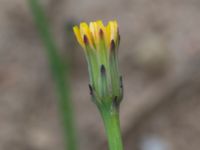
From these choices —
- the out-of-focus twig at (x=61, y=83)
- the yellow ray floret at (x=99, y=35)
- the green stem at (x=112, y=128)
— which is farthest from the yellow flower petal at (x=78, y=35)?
the out-of-focus twig at (x=61, y=83)

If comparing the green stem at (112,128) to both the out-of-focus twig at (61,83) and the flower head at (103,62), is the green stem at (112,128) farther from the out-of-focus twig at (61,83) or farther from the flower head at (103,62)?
the out-of-focus twig at (61,83)

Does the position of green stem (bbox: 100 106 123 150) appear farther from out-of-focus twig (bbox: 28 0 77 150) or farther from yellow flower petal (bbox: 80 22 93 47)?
out-of-focus twig (bbox: 28 0 77 150)

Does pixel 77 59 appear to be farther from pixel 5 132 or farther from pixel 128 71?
pixel 5 132

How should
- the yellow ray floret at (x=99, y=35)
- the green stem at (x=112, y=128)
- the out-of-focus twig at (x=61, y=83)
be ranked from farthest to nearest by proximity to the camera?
1. the out-of-focus twig at (x=61, y=83)
2. the yellow ray floret at (x=99, y=35)
3. the green stem at (x=112, y=128)

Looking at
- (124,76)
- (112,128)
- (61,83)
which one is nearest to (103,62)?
(112,128)

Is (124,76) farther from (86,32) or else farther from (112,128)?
(112,128)

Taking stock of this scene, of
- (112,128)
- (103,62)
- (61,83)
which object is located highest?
(61,83)
